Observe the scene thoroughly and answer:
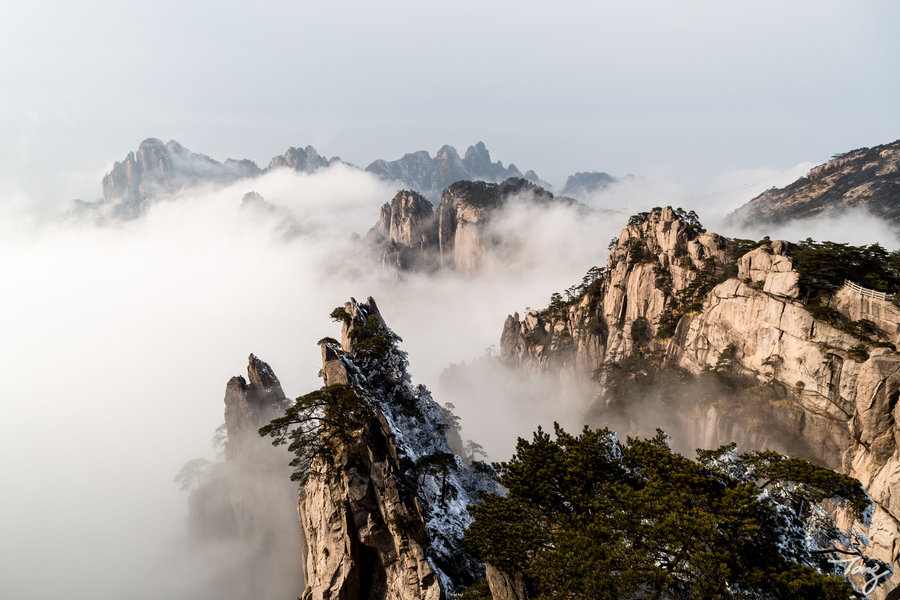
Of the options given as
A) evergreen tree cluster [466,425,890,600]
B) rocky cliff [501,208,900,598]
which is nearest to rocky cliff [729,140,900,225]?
rocky cliff [501,208,900,598]

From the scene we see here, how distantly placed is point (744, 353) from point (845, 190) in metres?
137

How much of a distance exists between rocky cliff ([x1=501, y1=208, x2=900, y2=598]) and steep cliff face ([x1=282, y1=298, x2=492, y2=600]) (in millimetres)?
24500

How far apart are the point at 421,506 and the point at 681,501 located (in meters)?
15.7

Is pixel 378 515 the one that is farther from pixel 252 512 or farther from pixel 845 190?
pixel 845 190

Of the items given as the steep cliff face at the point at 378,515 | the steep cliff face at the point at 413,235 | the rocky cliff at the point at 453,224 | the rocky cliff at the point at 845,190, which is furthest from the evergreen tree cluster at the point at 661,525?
the steep cliff face at the point at 413,235

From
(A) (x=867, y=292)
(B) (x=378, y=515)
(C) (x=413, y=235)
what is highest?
(C) (x=413, y=235)

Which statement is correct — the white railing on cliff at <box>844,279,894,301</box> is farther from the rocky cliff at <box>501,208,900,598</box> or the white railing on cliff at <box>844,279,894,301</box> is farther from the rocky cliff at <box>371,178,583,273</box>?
the rocky cliff at <box>371,178,583,273</box>

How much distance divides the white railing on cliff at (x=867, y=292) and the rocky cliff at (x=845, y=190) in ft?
338

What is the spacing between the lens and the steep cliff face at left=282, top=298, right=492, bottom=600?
2381cm

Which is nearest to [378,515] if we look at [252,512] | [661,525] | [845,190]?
[661,525]

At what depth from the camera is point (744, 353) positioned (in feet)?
156

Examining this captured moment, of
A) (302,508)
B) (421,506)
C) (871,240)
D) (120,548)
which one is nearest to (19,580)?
(120,548)

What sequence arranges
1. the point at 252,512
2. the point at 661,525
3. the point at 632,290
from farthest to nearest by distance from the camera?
the point at 632,290, the point at 252,512, the point at 661,525

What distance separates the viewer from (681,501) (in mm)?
15227
